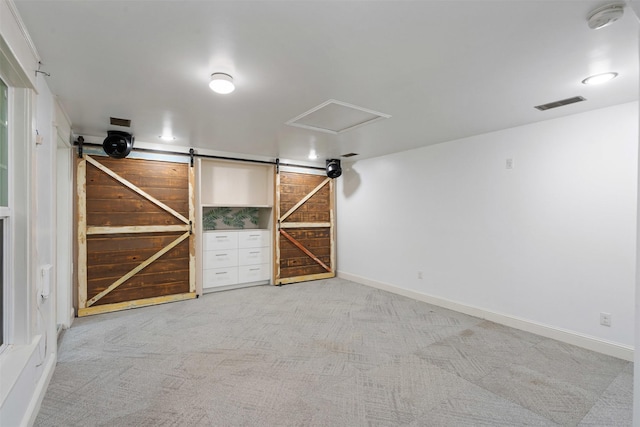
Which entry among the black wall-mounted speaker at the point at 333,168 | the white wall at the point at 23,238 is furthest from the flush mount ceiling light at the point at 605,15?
the black wall-mounted speaker at the point at 333,168

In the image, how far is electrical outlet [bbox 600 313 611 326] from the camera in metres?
3.06

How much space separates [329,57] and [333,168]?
390 cm

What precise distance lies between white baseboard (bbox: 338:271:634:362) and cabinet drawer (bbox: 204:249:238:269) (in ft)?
9.31

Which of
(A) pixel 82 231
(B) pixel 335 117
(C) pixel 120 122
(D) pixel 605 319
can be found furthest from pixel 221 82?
(D) pixel 605 319

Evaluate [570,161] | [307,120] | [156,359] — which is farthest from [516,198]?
[156,359]

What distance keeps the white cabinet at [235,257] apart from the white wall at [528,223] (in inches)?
86.9

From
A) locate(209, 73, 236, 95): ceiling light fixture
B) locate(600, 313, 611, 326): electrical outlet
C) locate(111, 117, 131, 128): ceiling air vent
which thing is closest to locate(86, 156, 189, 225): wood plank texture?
locate(111, 117, 131, 128): ceiling air vent

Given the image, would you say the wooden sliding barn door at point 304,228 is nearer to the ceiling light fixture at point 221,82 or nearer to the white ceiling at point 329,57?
the white ceiling at point 329,57

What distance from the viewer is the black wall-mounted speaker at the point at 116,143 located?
13.4ft

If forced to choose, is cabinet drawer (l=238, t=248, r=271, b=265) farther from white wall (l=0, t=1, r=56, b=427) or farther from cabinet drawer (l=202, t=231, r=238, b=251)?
white wall (l=0, t=1, r=56, b=427)

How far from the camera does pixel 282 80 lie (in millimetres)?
2518

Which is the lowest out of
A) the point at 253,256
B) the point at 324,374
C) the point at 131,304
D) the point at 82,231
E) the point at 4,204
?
the point at 324,374

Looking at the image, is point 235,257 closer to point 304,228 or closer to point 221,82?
point 304,228

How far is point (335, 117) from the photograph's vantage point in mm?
3494
